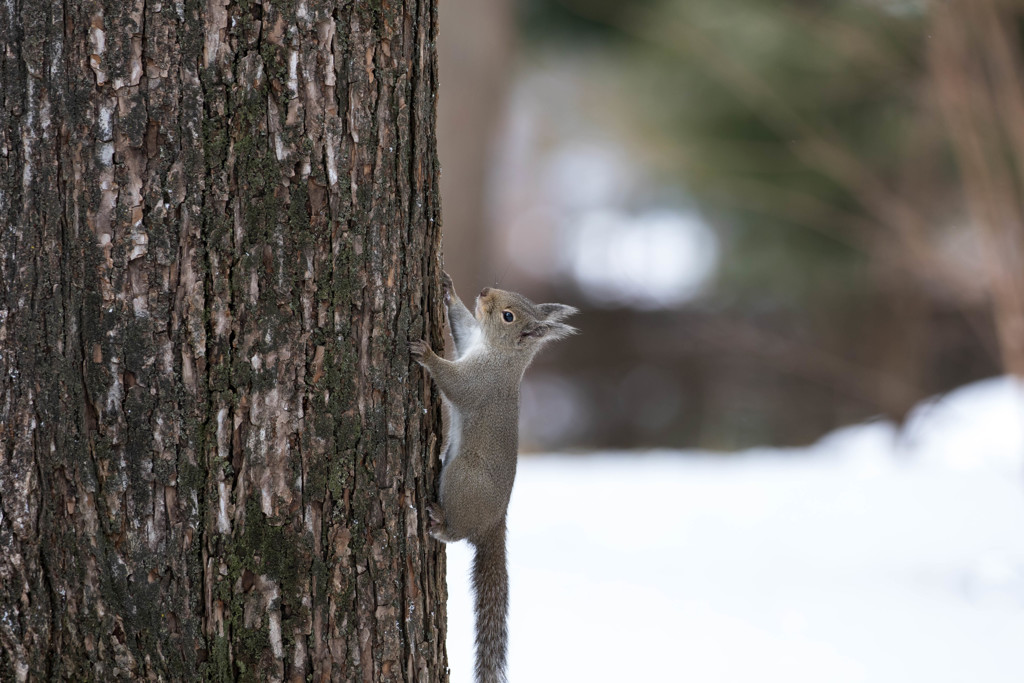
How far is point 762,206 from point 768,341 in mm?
1719

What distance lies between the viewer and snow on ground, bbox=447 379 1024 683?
2.91 m

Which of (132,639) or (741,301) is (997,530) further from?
(741,301)

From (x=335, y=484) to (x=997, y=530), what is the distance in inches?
147

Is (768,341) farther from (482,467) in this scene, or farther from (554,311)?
(482,467)

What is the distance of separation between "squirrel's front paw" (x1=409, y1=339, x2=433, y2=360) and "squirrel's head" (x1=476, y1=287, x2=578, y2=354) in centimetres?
58

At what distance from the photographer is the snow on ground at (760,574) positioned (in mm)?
2906

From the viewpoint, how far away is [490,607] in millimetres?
1999

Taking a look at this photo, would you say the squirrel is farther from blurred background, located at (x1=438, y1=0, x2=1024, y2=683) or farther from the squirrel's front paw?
blurred background, located at (x1=438, y1=0, x2=1024, y2=683)

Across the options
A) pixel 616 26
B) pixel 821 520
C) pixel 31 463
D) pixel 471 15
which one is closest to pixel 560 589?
pixel 821 520

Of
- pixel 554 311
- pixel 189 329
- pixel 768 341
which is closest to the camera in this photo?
pixel 189 329

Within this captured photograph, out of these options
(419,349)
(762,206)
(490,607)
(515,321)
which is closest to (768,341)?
(762,206)

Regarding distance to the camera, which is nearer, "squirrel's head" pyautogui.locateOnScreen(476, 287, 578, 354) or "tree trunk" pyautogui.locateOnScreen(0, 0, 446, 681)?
"tree trunk" pyautogui.locateOnScreen(0, 0, 446, 681)

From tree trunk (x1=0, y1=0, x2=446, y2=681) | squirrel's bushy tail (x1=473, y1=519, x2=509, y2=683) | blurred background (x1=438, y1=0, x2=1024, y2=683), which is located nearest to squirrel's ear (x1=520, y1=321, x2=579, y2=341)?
blurred background (x1=438, y1=0, x2=1024, y2=683)

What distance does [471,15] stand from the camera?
6.02 metres
